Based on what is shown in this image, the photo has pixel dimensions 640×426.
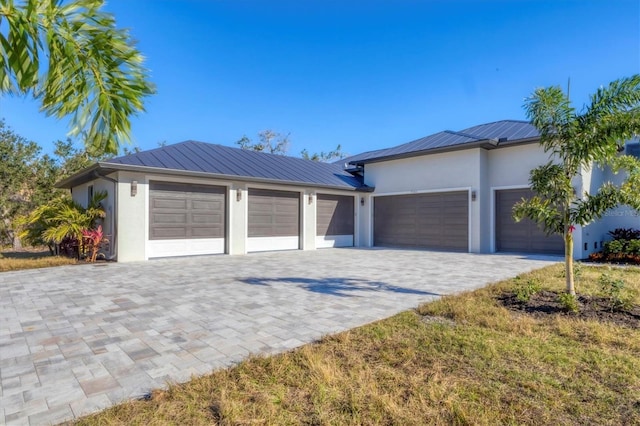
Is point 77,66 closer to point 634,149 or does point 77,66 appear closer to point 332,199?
point 332,199

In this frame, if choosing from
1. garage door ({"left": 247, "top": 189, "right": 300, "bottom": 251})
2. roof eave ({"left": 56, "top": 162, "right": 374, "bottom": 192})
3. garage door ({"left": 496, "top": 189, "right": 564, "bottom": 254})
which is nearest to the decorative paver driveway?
roof eave ({"left": 56, "top": 162, "right": 374, "bottom": 192})

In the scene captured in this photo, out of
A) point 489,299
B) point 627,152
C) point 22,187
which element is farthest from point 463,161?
point 22,187

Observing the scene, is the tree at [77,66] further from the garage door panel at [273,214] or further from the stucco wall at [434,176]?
the stucco wall at [434,176]

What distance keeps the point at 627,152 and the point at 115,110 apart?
56.2ft

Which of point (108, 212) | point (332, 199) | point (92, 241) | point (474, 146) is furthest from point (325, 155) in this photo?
point (92, 241)

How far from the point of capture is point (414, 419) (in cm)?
226

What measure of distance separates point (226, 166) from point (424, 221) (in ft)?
27.3

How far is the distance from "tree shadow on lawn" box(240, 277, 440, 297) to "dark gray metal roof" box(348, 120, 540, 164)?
26.8ft

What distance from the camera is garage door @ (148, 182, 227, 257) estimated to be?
35.3ft

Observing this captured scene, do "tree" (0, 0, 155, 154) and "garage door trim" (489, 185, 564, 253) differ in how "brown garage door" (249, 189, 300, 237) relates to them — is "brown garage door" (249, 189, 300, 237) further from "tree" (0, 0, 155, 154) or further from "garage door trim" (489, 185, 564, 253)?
"tree" (0, 0, 155, 154)

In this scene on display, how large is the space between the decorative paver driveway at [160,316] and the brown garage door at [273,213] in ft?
12.6

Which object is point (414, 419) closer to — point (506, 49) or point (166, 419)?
point (166, 419)

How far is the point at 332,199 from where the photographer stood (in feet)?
50.7

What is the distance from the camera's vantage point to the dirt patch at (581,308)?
448 centimetres
